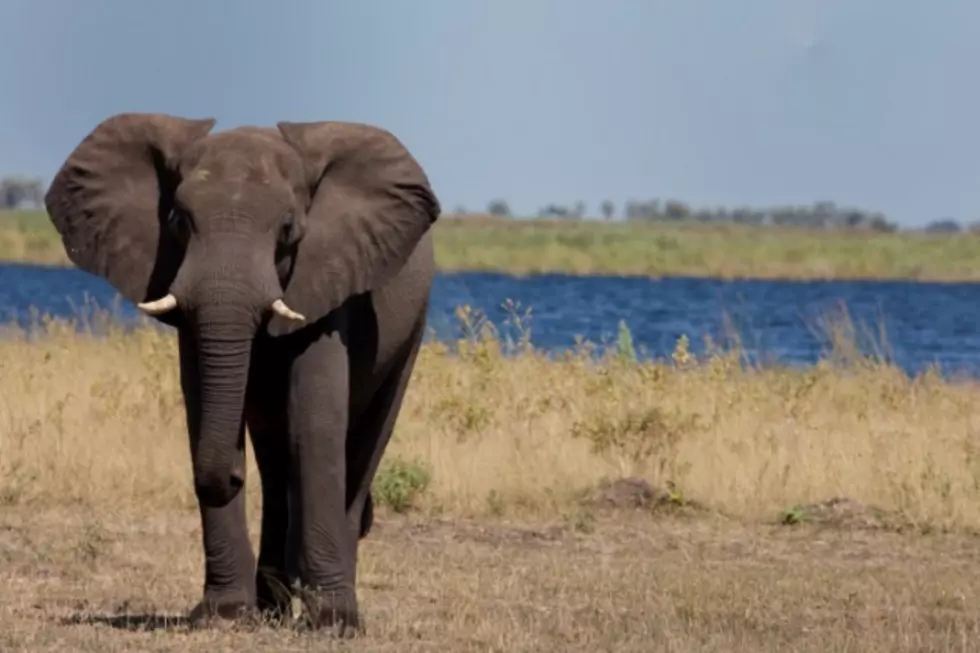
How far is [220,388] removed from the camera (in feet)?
26.2

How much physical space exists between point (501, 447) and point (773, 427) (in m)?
2.36

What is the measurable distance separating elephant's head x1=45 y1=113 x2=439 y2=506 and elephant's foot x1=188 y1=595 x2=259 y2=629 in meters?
0.82

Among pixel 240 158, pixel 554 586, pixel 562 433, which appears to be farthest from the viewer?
pixel 562 433

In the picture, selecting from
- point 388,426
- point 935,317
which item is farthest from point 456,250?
point 388,426

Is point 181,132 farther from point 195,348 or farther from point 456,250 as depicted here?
point 456,250

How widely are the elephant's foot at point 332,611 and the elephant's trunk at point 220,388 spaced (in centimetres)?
104

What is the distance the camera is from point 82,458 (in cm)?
1357

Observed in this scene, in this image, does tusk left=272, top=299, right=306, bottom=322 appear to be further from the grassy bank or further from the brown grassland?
the grassy bank

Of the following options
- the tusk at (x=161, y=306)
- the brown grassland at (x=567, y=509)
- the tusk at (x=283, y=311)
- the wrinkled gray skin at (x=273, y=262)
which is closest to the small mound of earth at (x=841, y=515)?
the brown grassland at (x=567, y=509)

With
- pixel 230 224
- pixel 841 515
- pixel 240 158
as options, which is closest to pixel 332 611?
pixel 230 224

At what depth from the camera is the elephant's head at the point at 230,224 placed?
26.2 ft

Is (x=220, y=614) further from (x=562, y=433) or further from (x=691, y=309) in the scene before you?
(x=691, y=309)

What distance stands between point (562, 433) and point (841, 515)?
2831 millimetres

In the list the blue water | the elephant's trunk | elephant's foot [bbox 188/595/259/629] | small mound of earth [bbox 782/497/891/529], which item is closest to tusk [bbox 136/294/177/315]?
the elephant's trunk
